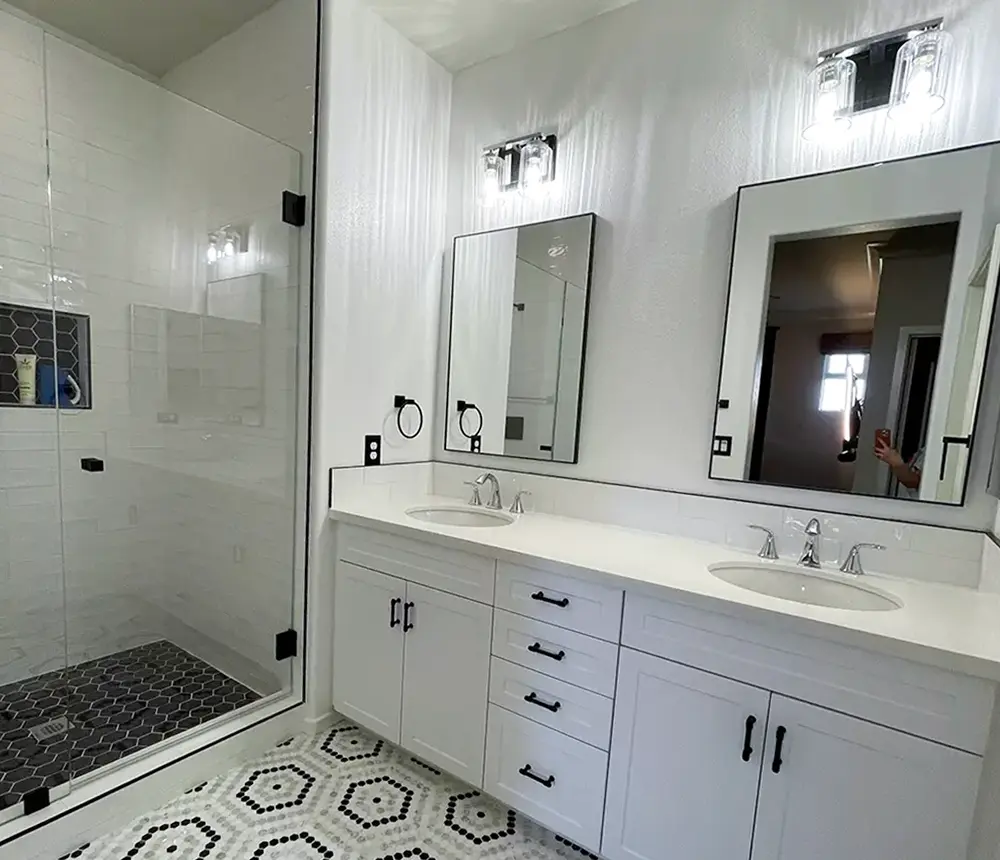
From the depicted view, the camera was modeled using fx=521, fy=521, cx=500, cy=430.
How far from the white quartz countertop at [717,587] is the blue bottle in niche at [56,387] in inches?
53.8

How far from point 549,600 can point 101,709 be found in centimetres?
190

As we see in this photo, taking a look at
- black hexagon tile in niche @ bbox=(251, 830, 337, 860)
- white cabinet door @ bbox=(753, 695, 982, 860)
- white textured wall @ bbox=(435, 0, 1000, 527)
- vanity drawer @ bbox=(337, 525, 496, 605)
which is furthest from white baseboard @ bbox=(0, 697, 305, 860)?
white cabinet door @ bbox=(753, 695, 982, 860)

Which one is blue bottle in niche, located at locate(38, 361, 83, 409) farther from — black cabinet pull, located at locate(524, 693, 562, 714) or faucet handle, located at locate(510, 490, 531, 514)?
black cabinet pull, located at locate(524, 693, 562, 714)

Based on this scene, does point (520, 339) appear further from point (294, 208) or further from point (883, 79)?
point (883, 79)

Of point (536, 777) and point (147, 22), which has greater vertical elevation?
point (147, 22)

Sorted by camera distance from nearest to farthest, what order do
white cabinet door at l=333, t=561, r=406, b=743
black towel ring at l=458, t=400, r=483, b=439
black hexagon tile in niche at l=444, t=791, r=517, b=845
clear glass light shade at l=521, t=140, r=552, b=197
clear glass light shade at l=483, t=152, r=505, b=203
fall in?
black hexagon tile in niche at l=444, t=791, r=517, b=845 → white cabinet door at l=333, t=561, r=406, b=743 → clear glass light shade at l=521, t=140, r=552, b=197 → clear glass light shade at l=483, t=152, r=505, b=203 → black towel ring at l=458, t=400, r=483, b=439

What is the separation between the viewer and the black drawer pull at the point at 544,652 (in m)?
1.42

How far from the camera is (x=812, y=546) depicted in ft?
4.99

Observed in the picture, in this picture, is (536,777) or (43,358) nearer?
(536,777)

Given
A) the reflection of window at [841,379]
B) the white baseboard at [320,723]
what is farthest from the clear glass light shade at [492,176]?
the white baseboard at [320,723]

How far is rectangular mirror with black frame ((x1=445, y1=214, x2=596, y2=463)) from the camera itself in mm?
1989

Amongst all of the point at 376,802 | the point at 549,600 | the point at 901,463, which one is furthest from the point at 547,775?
the point at 901,463

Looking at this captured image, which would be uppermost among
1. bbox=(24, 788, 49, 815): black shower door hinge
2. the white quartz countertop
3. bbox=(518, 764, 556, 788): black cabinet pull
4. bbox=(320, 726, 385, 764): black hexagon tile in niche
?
the white quartz countertop

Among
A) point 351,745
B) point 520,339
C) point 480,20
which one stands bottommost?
point 351,745
